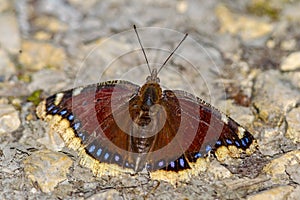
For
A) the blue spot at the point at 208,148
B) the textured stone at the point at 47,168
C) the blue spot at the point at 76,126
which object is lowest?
the textured stone at the point at 47,168

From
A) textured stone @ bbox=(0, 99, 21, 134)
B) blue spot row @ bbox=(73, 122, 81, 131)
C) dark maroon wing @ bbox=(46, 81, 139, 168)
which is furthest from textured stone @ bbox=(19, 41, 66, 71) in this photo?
blue spot row @ bbox=(73, 122, 81, 131)

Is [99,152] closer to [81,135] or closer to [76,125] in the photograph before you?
[81,135]

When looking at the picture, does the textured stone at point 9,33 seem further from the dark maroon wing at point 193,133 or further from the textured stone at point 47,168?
the dark maroon wing at point 193,133

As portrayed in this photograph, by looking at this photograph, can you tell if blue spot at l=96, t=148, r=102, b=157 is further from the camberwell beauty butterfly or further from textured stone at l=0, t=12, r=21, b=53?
textured stone at l=0, t=12, r=21, b=53

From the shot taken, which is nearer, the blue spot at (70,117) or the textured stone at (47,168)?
the textured stone at (47,168)

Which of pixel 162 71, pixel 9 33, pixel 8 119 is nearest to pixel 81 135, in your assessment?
pixel 8 119

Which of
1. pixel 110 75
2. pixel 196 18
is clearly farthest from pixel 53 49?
pixel 196 18

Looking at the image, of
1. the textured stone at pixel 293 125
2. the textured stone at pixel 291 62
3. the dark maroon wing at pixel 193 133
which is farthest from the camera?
the textured stone at pixel 291 62

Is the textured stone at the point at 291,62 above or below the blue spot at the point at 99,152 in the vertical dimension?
above

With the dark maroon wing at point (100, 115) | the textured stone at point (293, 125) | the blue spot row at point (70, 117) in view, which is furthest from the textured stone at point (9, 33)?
the textured stone at point (293, 125)
